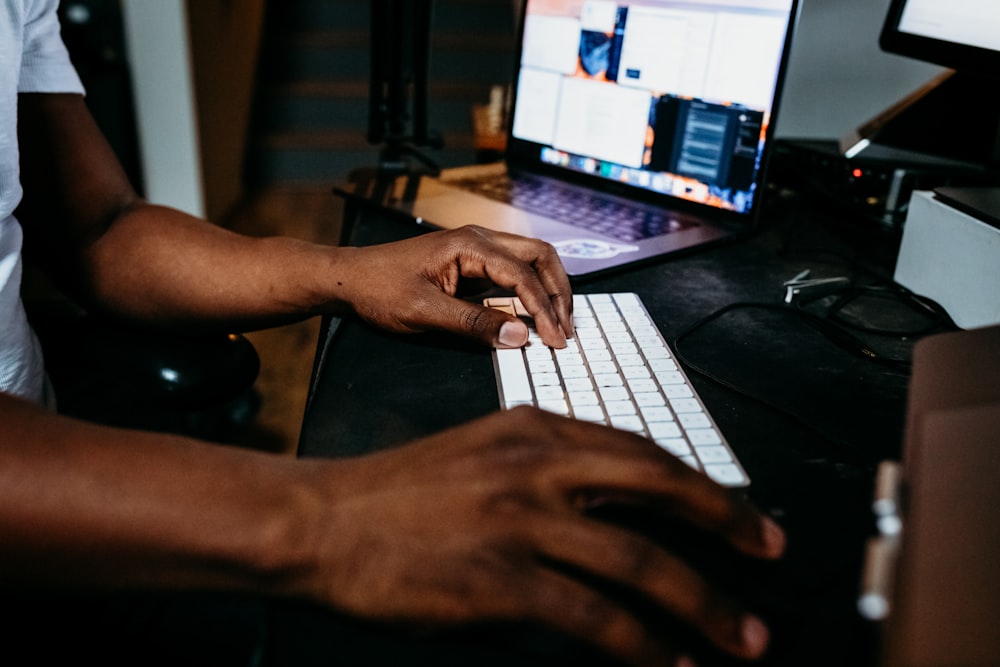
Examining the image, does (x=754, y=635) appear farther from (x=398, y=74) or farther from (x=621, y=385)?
(x=398, y=74)

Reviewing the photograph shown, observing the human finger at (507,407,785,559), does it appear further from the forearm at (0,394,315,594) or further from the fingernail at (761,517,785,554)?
the forearm at (0,394,315,594)

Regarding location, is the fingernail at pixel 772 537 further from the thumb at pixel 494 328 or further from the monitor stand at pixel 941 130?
the monitor stand at pixel 941 130

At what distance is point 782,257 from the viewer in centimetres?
91

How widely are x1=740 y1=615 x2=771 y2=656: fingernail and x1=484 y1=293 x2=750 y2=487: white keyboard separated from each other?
126mm

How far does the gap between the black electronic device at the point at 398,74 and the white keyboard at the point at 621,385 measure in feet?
2.06

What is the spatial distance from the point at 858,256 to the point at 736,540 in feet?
2.18

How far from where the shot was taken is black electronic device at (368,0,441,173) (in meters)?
1.18

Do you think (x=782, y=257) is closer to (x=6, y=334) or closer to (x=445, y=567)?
(x=445, y=567)

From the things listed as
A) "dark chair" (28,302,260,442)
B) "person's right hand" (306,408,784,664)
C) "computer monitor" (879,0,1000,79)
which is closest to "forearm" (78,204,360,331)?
"dark chair" (28,302,260,442)

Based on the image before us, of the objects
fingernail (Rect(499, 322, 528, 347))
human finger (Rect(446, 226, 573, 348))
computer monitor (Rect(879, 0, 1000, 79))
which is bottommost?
fingernail (Rect(499, 322, 528, 347))

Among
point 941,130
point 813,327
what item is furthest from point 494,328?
point 941,130

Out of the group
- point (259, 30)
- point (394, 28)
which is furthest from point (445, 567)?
point (259, 30)

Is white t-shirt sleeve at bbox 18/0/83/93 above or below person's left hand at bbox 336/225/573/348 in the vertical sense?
above

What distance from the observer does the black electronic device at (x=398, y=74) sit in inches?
46.4
